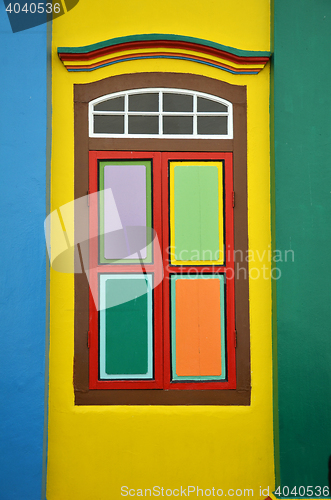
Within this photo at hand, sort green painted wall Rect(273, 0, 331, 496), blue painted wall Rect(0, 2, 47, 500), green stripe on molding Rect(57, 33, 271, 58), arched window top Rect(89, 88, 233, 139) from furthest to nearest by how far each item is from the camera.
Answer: arched window top Rect(89, 88, 233, 139), green stripe on molding Rect(57, 33, 271, 58), green painted wall Rect(273, 0, 331, 496), blue painted wall Rect(0, 2, 47, 500)

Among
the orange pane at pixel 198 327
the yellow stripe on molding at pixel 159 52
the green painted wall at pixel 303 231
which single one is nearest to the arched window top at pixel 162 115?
the yellow stripe on molding at pixel 159 52

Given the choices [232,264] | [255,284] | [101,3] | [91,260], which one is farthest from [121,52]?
[255,284]

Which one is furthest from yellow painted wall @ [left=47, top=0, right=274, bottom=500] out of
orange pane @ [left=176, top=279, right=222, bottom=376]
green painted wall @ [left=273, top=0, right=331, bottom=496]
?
orange pane @ [left=176, top=279, right=222, bottom=376]

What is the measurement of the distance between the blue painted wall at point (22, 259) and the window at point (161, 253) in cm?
36

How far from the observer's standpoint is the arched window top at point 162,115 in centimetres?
342

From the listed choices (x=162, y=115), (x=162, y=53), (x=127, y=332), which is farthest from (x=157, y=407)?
(x=162, y=53)

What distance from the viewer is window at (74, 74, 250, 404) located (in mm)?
3314

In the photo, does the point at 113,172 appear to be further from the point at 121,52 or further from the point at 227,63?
the point at 227,63

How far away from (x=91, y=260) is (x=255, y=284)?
58.9 inches

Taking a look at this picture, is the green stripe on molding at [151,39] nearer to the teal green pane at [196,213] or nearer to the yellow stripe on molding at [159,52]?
the yellow stripe on molding at [159,52]

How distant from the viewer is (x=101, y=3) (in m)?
3.39

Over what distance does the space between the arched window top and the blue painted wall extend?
0.58 m

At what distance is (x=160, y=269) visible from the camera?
3367 millimetres

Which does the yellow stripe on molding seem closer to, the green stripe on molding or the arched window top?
the green stripe on molding
